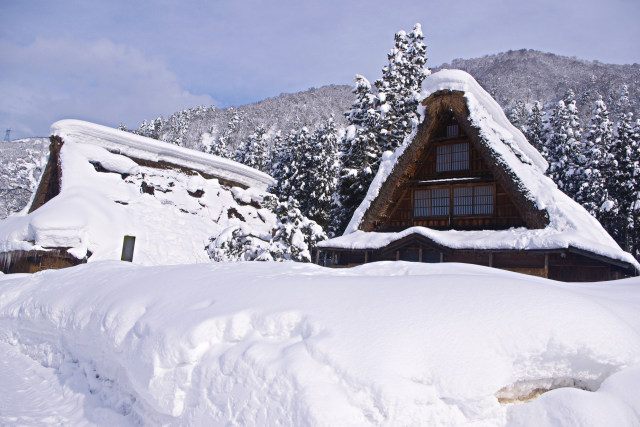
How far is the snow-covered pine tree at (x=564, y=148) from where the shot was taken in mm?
31984

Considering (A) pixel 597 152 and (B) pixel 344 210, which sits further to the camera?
(A) pixel 597 152

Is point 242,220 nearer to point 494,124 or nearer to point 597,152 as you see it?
point 494,124

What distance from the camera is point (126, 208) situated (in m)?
17.1

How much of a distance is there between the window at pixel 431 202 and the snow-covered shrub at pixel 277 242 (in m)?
3.66

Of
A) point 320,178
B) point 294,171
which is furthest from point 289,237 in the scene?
point 294,171

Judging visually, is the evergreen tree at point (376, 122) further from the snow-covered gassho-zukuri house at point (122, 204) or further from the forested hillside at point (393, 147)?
the snow-covered gassho-zukuri house at point (122, 204)

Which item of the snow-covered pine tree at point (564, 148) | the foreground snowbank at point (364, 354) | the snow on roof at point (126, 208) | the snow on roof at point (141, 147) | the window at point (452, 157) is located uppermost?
the snow-covered pine tree at point (564, 148)

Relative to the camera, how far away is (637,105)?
8425 cm

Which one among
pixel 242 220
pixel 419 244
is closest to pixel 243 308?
pixel 419 244

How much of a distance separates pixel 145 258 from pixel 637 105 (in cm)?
10106

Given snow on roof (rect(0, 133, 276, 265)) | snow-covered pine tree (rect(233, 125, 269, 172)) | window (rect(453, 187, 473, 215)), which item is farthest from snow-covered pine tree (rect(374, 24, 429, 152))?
snow-covered pine tree (rect(233, 125, 269, 172))

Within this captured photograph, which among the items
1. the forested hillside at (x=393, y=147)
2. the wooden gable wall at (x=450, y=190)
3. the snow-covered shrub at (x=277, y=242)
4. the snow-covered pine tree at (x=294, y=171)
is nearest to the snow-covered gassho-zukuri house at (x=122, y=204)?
the snow-covered shrub at (x=277, y=242)

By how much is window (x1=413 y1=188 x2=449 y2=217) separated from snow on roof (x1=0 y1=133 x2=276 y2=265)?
213 inches

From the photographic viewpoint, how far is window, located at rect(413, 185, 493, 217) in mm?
13539
